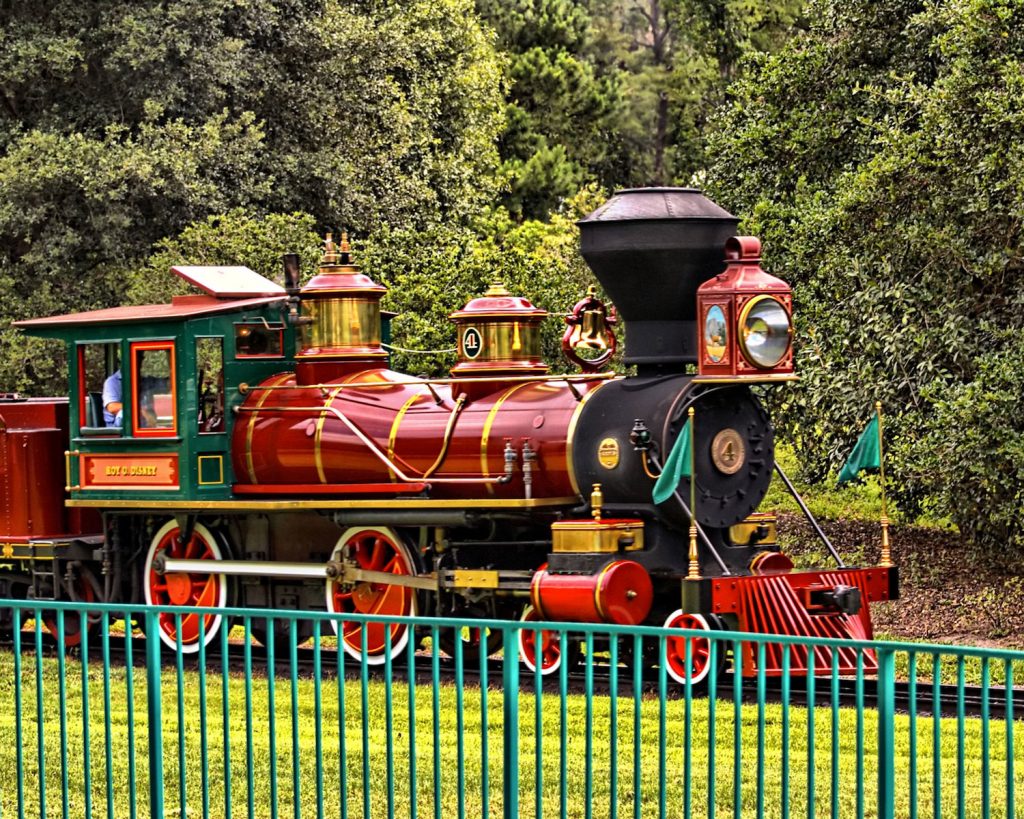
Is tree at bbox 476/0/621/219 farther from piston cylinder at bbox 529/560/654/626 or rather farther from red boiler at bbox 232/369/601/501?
piston cylinder at bbox 529/560/654/626

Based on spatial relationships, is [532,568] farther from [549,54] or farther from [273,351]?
[549,54]

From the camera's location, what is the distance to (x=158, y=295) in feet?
77.0

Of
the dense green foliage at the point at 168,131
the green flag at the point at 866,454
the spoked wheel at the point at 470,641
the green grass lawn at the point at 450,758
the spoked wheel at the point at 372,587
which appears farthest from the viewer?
the dense green foliage at the point at 168,131

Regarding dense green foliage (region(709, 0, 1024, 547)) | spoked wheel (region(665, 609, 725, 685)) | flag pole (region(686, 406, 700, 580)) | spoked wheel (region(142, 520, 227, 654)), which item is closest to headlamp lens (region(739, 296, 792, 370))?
flag pole (region(686, 406, 700, 580))

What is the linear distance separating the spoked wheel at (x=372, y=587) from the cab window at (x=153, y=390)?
1729 mm

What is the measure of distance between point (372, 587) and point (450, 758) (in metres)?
4.79

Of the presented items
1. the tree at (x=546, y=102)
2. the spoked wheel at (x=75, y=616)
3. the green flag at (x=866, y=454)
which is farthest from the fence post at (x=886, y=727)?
the tree at (x=546, y=102)

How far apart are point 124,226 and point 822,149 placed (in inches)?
422

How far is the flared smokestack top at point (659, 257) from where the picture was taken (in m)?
12.8

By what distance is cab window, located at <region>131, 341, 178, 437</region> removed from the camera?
1477 centimetres

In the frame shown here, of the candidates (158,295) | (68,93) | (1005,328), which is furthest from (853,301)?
(68,93)

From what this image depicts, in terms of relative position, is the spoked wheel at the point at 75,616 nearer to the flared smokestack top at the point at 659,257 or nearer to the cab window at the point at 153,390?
the cab window at the point at 153,390

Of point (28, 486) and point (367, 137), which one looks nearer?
point (28, 486)

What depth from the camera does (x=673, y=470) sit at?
40.9 ft
